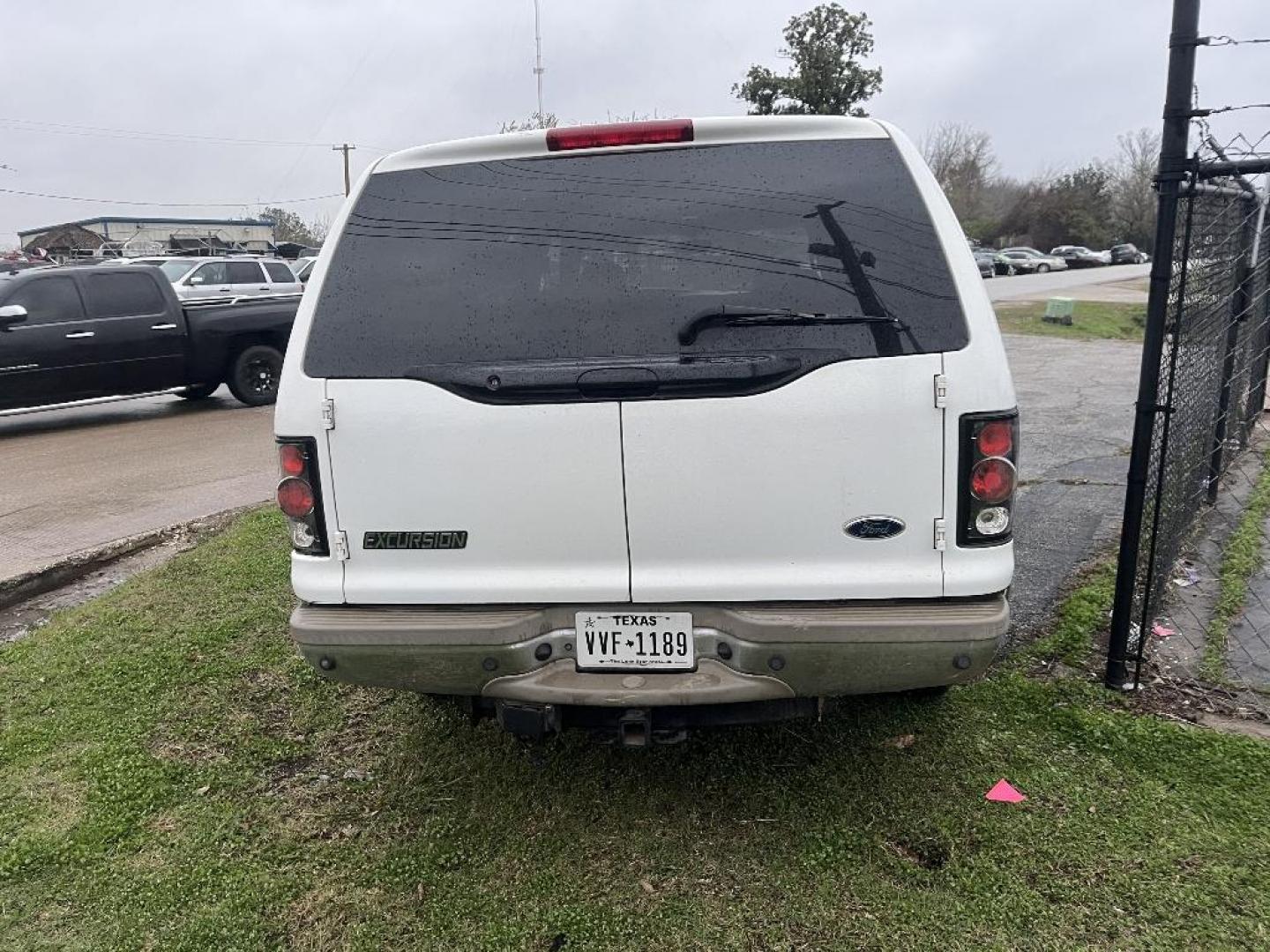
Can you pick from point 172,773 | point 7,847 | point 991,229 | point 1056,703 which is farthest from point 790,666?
point 991,229

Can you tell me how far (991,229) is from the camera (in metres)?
73.5

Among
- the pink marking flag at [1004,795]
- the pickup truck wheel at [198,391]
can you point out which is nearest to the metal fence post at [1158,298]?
the pink marking flag at [1004,795]

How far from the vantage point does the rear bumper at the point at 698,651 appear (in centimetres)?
250

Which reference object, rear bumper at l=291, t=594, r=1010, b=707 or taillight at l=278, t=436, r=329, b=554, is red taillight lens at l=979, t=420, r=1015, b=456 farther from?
taillight at l=278, t=436, r=329, b=554

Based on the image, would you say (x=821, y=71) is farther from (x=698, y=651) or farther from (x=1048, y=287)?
(x=698, y=651)

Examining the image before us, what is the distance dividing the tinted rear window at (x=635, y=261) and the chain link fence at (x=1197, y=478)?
1.30m

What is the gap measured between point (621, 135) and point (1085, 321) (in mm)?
19680

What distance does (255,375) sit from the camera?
11.6 m

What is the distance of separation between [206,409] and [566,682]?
34.5 ft

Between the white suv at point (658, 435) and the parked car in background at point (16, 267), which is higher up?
the parked car in background at point (16, 267)

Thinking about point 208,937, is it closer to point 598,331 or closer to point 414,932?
point 414,932

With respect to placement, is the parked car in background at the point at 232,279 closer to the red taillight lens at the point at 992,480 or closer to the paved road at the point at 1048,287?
the paved road at the point at 1048,287

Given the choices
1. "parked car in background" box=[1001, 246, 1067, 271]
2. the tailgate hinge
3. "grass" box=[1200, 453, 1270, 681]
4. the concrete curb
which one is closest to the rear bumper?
the tailgate hinge

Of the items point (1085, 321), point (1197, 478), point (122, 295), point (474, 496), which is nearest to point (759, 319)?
point (474, 496)
